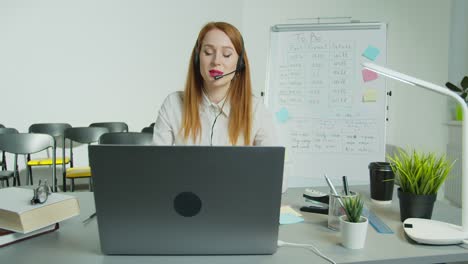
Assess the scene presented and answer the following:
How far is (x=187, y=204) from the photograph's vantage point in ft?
2.30

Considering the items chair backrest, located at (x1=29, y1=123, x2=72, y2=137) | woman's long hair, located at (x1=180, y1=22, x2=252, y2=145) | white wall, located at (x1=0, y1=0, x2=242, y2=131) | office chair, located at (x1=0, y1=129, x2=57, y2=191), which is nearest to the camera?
woman's long hair, located at (x1=180, y1=22, x2=252, y2=145)

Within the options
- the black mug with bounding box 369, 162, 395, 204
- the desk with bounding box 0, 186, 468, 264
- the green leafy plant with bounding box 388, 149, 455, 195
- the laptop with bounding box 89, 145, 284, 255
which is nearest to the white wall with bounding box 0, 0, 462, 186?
the black mug with bounding box 369, 162, 395, 204

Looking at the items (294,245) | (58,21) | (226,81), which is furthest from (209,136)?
(58,21)

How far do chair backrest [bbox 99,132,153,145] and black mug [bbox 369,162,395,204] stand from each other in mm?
1657

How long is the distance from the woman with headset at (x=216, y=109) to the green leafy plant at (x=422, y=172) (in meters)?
0.59

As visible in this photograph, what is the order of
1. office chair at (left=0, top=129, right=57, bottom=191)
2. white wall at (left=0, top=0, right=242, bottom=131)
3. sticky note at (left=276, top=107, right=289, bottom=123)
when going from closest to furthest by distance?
sticky note at (left=276, top=107, right=289, bottom=123)
office chair at (left=0, top=129, right=57, bottom=191)
white wall at (left=0, top=0, right=242, bottom=131)

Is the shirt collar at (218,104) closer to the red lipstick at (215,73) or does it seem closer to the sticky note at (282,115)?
the red lipstick at (215,73)

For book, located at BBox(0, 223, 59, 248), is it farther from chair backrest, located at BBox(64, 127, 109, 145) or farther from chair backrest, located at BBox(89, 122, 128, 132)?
chair backrest, located at BBox(89, 122, 128, 132)

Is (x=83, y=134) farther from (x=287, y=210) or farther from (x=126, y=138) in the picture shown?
(x=287, y=210)

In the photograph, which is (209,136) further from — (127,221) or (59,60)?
(59,60)

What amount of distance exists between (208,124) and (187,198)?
78cm

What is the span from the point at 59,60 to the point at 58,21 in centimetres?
42

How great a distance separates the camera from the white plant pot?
0.79 metres

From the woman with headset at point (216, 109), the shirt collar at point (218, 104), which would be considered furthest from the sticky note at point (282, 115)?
the shirt collar at point (218, 104)
